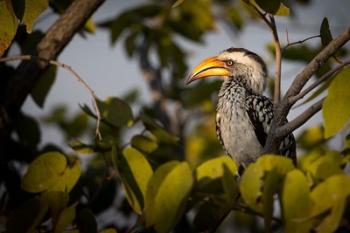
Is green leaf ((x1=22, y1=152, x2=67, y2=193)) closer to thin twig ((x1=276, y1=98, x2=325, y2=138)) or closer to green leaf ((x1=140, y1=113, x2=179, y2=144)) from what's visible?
green leaf ((x1=140, y1=113, x2=179, y2=144))

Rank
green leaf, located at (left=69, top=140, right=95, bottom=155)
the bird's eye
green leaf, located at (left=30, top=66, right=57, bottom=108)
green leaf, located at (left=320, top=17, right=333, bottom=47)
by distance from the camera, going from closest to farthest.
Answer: green leaf, located at (left=320, top=17, right=333, bottom=47) < green leaf, located at (left=69, top=140, right=95, bottom=155) < green leaf, located at (left=30, top=66, right=57, bottom=108) < the bird's eye

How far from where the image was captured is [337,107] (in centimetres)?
195

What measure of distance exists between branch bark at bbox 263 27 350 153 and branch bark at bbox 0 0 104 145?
45.1 inches

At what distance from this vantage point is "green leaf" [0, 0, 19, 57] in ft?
6.73

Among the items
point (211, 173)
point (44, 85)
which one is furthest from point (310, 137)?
point (211, 173)

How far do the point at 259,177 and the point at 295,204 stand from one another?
15 cm

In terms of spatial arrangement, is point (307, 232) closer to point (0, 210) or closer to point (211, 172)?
point (211, 172)

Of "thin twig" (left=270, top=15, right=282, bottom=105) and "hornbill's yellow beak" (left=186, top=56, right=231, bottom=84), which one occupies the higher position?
"thin twig" (left=270, top=15, right=282, bottom=105)

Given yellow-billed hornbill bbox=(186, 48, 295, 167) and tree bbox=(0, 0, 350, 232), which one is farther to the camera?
yellow-billed hornbill bbox=(186, 48, 295, 167)

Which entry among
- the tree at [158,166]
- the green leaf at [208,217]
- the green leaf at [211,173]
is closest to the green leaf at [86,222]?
the tree at [158,166]

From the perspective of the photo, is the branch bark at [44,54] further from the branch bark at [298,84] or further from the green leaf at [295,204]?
the green leaf at [295,204]

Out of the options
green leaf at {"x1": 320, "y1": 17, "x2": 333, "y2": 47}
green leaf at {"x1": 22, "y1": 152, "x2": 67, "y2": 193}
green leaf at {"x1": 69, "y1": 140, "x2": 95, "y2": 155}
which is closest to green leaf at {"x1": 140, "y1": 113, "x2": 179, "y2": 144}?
green leaf at {"x1": 69, "y1": 140, "x2": 95, "y2": 155}

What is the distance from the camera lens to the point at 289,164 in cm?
180

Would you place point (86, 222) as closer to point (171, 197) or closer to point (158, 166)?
point (158, 166)
